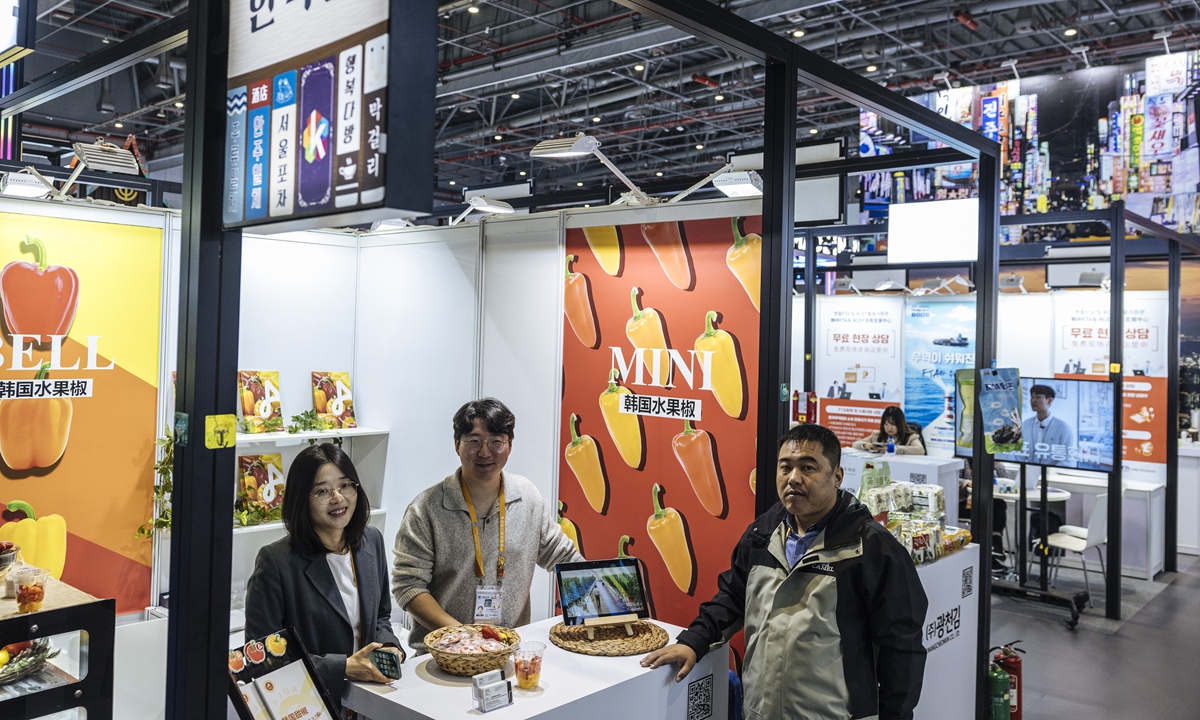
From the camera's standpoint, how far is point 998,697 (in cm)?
420

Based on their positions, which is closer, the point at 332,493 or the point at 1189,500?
the point at 332,493

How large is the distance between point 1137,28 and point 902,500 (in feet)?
28.9

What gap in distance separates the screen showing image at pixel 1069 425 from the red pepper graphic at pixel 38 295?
640 cm

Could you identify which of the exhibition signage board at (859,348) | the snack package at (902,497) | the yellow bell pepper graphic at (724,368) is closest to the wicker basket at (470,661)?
the yellow bell pepper graphic at (724,368)

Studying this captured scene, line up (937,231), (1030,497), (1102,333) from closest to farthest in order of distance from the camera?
(937,231) → (1030,497) → (1102,333)

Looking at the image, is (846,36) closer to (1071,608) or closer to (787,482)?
(1071,608)

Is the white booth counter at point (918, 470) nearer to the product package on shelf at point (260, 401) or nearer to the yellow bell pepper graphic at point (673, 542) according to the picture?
the yellow bell pepper graphic at point (673, 542)

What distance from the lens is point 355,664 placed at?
7.84 feet

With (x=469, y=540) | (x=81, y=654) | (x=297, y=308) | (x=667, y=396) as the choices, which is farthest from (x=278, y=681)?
(x=297, y=308)

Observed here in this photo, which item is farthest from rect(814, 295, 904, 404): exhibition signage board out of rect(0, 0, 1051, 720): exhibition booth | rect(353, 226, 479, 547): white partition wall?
rect(353, 226, 479, 547): white partition wall

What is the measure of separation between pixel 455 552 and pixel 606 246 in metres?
2.11

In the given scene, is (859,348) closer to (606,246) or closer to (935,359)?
(935,359)

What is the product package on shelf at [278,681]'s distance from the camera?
208cm

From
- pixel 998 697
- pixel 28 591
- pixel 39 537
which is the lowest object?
pixel 998 697
